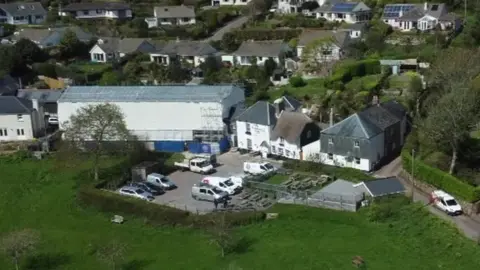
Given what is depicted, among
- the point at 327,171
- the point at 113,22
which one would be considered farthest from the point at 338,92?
the point at 113,22

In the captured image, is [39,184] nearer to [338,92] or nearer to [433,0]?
[338,92]

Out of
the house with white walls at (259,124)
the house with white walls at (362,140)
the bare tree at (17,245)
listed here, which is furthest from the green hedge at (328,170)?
the bare tree at (17,245)

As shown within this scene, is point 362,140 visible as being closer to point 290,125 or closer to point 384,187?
point 384,187

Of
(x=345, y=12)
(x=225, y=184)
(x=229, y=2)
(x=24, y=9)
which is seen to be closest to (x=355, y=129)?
(x=225, y=184)

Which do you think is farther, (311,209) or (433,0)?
(433,0)

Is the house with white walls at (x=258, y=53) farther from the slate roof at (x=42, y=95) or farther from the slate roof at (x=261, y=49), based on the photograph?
the slate roof at (x=42, y=95)

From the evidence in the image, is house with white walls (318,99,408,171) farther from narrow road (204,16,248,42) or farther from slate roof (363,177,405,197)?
narrow road (204,16,248,42)
